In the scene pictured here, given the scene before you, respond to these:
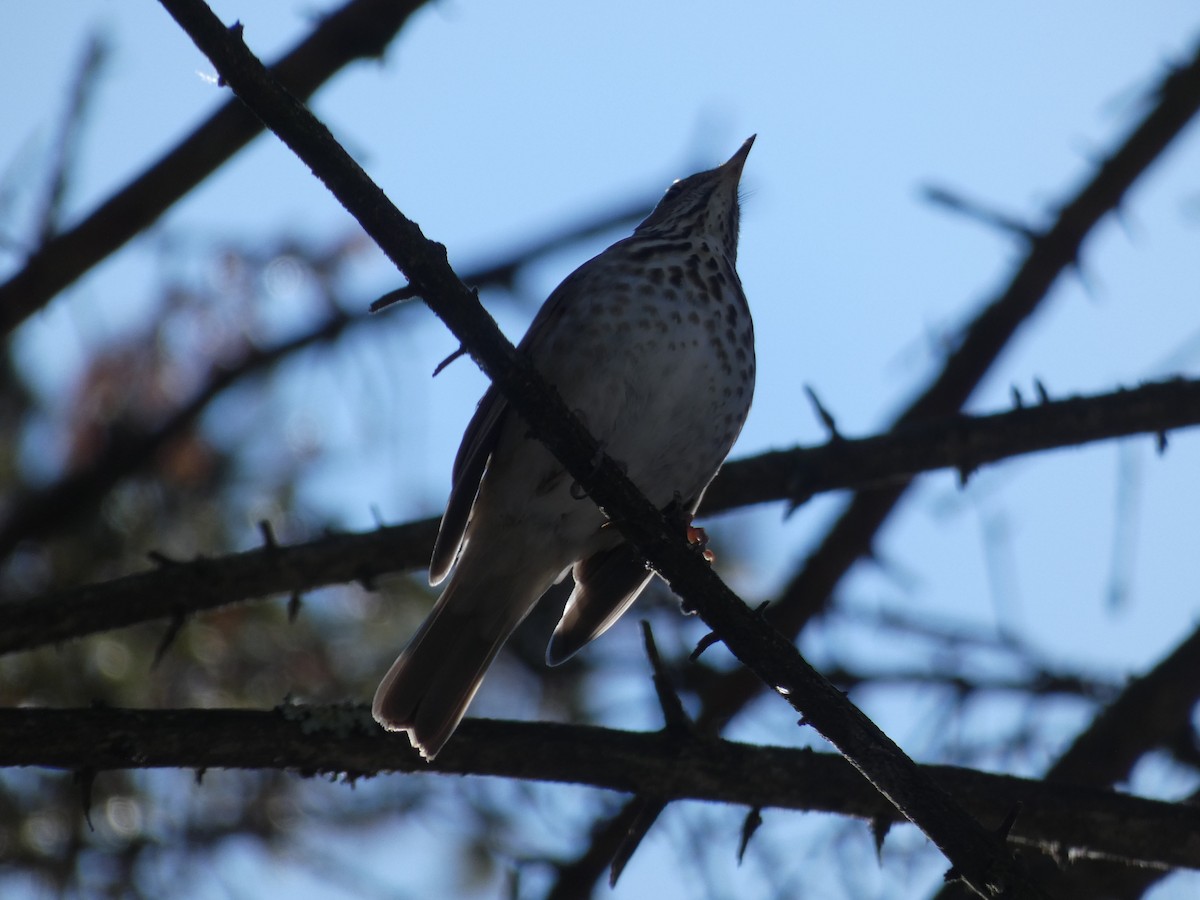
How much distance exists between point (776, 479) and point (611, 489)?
63.5 inches

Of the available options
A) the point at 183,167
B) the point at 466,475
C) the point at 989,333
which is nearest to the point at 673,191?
the point at 989,333

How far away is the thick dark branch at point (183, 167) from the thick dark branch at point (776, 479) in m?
0.94

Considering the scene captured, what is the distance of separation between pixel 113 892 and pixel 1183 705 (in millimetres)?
4397

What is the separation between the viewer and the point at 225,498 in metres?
6.90

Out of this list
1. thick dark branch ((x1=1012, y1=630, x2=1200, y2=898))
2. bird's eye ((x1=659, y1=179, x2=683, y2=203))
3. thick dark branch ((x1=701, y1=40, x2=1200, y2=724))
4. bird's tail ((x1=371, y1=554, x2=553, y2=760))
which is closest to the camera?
bird's tail ((x1=371, y1=554, x2=553, y2=760))

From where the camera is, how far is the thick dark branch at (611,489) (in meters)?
2.80

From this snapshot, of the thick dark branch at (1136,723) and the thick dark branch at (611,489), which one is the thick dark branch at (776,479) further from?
the thick dark branch at (611,489)

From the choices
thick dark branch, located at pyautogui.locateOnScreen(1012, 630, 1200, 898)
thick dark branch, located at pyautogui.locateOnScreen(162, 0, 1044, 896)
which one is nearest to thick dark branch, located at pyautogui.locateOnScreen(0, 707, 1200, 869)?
thick dark branch, located at pyautogui.locateOnScreen(162, 0, 1044, 896)

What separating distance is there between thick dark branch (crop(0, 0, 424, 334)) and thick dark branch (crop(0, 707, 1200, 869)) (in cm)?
145

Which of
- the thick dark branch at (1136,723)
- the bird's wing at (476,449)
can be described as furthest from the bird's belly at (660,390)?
the thick dark branch at (1136,723)

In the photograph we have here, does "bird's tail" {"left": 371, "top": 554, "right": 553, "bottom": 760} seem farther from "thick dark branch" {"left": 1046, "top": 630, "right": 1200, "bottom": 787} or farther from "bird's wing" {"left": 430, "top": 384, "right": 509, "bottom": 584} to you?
"thick dark branch" {"left": 1046, "top": 630, "right": 1200, "bottom": 787}

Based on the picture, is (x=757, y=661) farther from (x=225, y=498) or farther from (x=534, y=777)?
(x=225, y=498)

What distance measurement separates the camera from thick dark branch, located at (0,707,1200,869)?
11.1 feet

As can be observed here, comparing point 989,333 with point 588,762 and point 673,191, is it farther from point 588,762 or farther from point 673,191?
point 588,762
